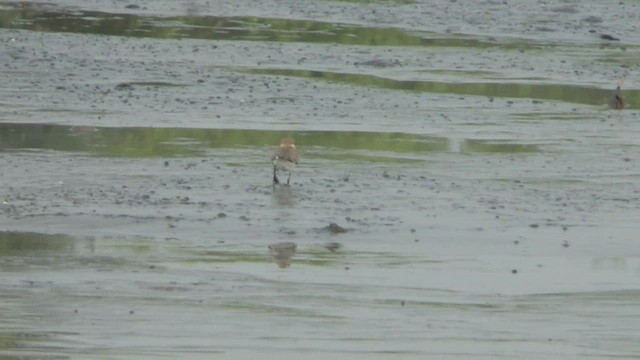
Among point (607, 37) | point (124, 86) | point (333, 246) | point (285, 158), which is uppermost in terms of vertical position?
point (607, 37)

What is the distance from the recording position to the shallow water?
10.5 meters

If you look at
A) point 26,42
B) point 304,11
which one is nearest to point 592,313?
point 26,42

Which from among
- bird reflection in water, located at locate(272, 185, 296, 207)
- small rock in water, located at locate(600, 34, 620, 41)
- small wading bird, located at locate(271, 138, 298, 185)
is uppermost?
small rock in water, located at locate(600, 34, 620, 41)

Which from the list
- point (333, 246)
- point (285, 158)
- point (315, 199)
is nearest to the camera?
point (333, 246)

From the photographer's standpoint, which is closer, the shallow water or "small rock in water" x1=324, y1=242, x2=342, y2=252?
the shallow water

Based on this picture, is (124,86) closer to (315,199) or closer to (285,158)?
(285,158)

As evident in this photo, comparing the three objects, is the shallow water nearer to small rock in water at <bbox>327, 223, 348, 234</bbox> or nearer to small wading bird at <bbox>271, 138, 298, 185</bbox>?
small rock in water at <bbox>327, 223, 348, 234</bbox>

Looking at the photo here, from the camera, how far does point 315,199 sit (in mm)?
15008

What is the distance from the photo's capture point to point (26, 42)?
1029 inches

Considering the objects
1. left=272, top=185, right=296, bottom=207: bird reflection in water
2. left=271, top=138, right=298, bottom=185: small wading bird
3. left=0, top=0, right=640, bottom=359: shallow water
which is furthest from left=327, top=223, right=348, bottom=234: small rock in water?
left=271, top=138, right=298, bottom=185: small wading bird

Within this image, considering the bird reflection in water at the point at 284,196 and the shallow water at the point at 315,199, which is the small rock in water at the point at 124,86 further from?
the bird reflection in water at the point at 284,196

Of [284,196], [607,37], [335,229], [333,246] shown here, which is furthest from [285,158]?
[607,37]

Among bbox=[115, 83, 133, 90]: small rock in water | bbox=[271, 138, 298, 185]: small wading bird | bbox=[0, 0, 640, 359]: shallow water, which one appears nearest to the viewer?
bbox=[0, 0, 640, 359]: shallow water

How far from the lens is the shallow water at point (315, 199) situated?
10508 millimetres
